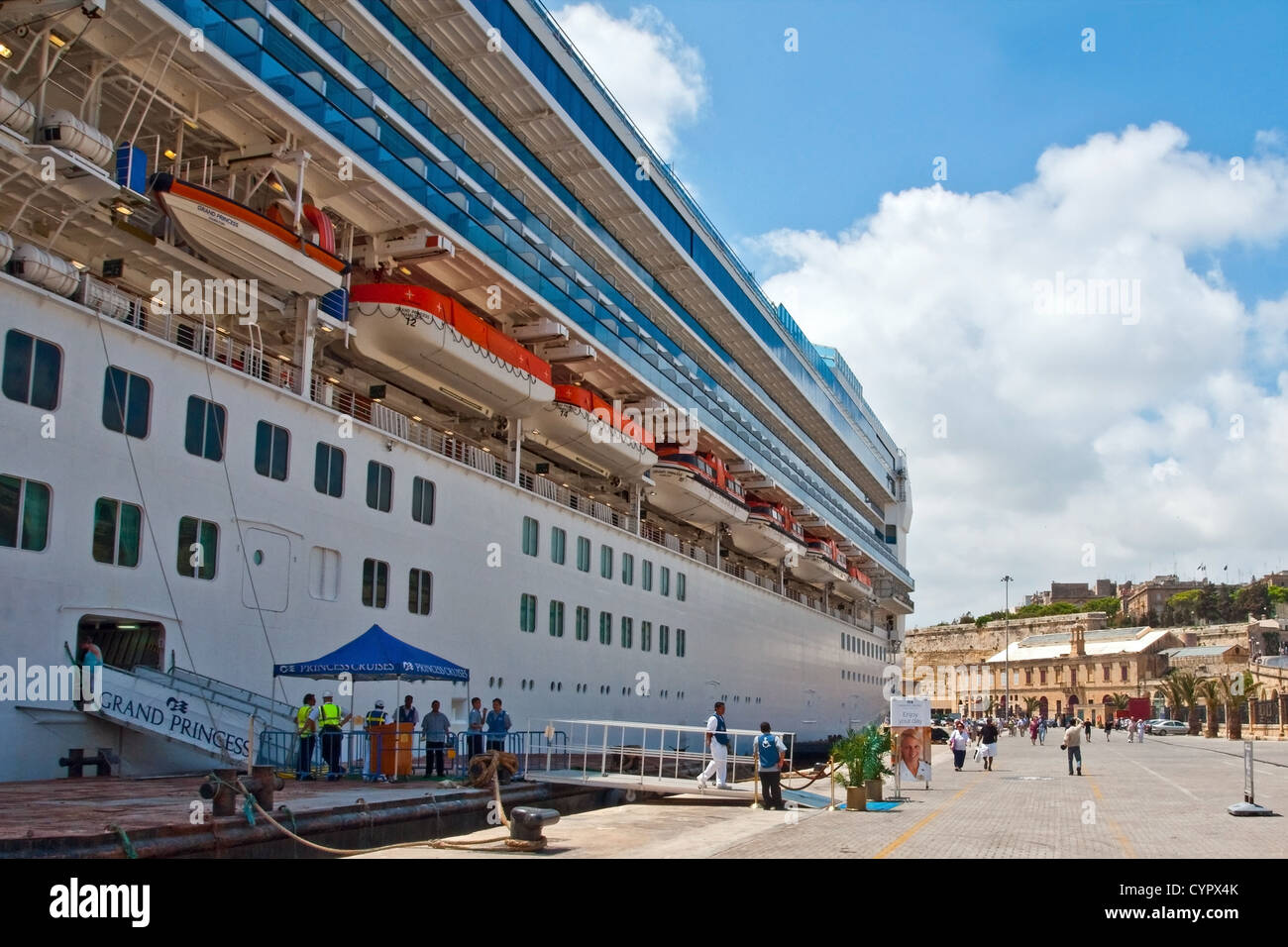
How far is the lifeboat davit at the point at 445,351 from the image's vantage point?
2227 cm

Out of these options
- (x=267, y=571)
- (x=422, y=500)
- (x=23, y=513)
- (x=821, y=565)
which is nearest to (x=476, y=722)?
(x=267, y=571)

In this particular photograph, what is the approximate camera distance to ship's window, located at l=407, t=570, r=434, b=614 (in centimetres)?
2273

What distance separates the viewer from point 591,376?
3356cm

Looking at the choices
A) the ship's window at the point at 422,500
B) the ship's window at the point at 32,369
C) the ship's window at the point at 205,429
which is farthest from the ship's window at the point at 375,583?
the ship's window at the point at 32,369

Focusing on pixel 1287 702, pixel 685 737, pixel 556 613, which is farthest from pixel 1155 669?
pixel 556 613

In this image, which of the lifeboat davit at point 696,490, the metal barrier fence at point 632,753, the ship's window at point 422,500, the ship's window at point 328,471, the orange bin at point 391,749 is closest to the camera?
the orange bin at point 391,749

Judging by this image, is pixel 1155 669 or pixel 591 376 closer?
pixel 591 376

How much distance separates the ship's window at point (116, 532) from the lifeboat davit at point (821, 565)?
39.2 m

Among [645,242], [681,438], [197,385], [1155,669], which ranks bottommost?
[1155,669]

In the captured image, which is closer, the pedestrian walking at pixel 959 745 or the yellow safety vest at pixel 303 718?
the yellow safety vest at pixel 303 718

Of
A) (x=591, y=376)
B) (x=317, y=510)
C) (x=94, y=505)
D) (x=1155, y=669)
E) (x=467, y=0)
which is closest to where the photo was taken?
(x=94, y=505)

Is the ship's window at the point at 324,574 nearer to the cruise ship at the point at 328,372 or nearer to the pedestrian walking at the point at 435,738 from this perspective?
the cruise ship at the point at 328,372
